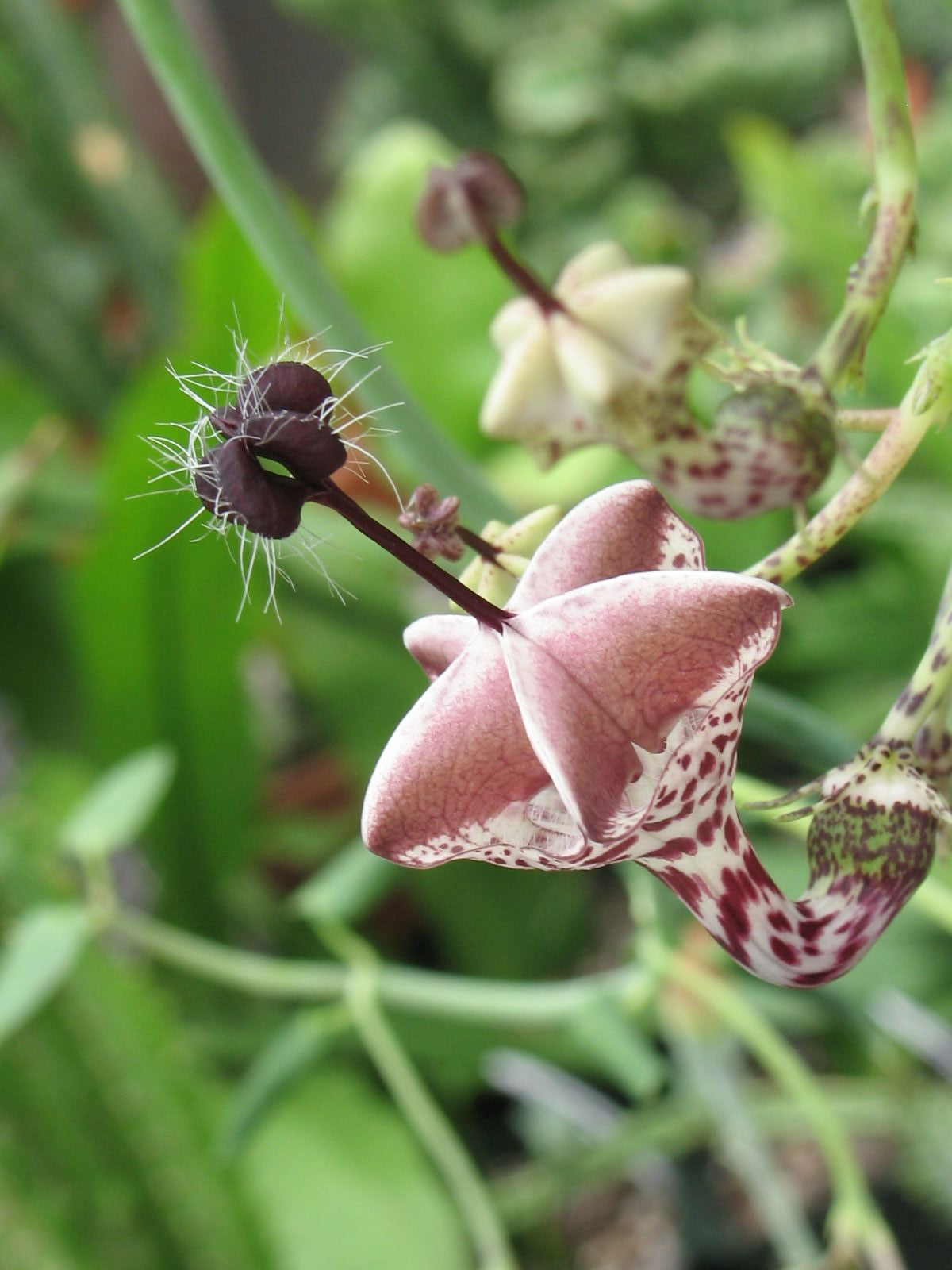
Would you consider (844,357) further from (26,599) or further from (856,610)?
(26,599)

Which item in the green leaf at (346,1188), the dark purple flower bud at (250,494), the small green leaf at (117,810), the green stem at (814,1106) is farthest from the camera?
the green leaf at (346,1188)

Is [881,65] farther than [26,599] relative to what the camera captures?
No

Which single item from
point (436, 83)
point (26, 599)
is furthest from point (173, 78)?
point (436, 83)

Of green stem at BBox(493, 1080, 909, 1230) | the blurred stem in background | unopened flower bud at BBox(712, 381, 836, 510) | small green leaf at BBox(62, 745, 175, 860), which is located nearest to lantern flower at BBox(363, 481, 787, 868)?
unopened flower bud at BBox(712, 381, 836, 510)

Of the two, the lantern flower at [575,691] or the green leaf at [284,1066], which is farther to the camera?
the green leaf at [284,1066]

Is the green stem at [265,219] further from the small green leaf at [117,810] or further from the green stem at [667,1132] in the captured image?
the green stem at [667,1132]

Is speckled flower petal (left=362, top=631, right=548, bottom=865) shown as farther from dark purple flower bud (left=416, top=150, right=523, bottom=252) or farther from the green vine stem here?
dark purple flower bud (left=416, top=150, right=523, bottom=252)

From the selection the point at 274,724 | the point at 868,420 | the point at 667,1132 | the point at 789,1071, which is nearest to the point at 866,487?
the point at 868,420

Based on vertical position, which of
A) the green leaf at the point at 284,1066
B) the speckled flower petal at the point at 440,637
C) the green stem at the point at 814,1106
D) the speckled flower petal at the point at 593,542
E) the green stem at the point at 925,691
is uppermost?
the speckled flower petal at the point at 593,542

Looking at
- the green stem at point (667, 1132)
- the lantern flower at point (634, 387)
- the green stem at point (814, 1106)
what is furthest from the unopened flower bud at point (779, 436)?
the green stem at point (667, 1132)
